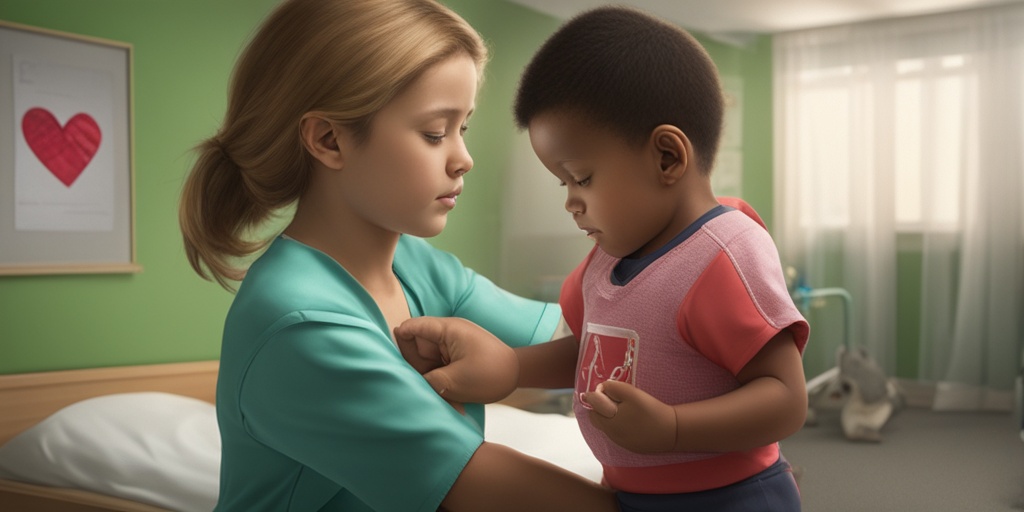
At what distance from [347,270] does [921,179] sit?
5.42 m

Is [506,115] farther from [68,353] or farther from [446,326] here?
[446,326]

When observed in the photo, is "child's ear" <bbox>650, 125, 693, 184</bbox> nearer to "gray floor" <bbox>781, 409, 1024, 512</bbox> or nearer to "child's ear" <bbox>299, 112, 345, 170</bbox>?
"child's ear" <bbox>299, 112, 345, 170</bbox>

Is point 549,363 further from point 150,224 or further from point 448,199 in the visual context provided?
point 150,224

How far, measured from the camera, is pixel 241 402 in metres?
0.81

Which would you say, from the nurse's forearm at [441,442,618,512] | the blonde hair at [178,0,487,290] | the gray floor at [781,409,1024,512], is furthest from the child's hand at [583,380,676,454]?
the gray floor at [781,409,1024,512]

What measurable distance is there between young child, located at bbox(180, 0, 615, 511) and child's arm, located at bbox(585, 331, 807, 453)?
0.44 feet

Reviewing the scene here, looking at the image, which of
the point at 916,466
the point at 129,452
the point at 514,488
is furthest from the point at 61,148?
the point at 916,466

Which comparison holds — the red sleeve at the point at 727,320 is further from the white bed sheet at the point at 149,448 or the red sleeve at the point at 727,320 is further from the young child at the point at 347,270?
the white bed sheet at the point at 149,448

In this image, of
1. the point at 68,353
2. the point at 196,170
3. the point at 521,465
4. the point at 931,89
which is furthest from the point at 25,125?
the point at 931,89

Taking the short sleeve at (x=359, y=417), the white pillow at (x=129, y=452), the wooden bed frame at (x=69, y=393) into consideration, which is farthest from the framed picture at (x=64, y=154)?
the short sleeve at (x=359, y=417)

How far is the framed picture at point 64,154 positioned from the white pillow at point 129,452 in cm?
55

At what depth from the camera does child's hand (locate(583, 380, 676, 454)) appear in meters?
0.68

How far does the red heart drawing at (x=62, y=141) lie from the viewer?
8.52 ft

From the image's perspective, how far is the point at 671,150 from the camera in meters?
0.77
